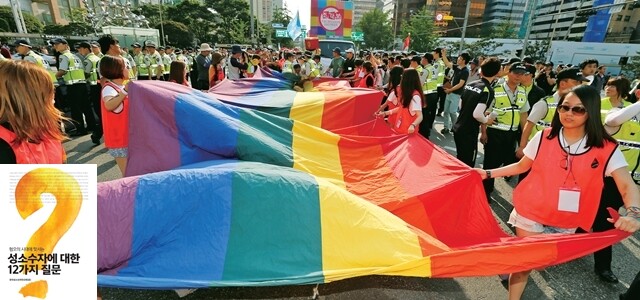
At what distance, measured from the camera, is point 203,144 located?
9.30 feet

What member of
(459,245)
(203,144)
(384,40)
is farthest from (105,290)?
(384,40)

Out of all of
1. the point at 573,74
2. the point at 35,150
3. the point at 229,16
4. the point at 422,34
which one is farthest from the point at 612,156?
the point at 229,16

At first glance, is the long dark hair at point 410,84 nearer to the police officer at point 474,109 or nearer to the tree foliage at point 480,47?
the police officer at point 474,109

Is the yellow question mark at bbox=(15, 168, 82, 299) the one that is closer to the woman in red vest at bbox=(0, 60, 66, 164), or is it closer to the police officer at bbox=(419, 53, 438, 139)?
the woman in red vest at bbox=(0, 60, 66, 164)

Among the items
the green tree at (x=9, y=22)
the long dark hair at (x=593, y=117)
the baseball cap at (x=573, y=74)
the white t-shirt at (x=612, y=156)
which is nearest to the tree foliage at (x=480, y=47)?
the baseball cap at (x=573, y=74)

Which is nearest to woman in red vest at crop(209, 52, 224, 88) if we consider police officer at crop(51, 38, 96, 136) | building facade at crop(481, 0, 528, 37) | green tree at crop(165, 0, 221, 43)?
police officer at crop(51, 38, 96, 136)

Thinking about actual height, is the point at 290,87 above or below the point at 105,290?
above

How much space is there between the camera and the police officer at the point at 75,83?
6.31 meters

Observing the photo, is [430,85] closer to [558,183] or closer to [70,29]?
[558,183]


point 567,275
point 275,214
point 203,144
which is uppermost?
point 203,144

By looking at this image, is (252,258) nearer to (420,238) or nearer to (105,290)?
(420,238)

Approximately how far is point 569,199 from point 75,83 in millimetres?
8158

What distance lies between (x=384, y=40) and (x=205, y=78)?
192 ft

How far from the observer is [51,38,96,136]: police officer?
6.31 meters
